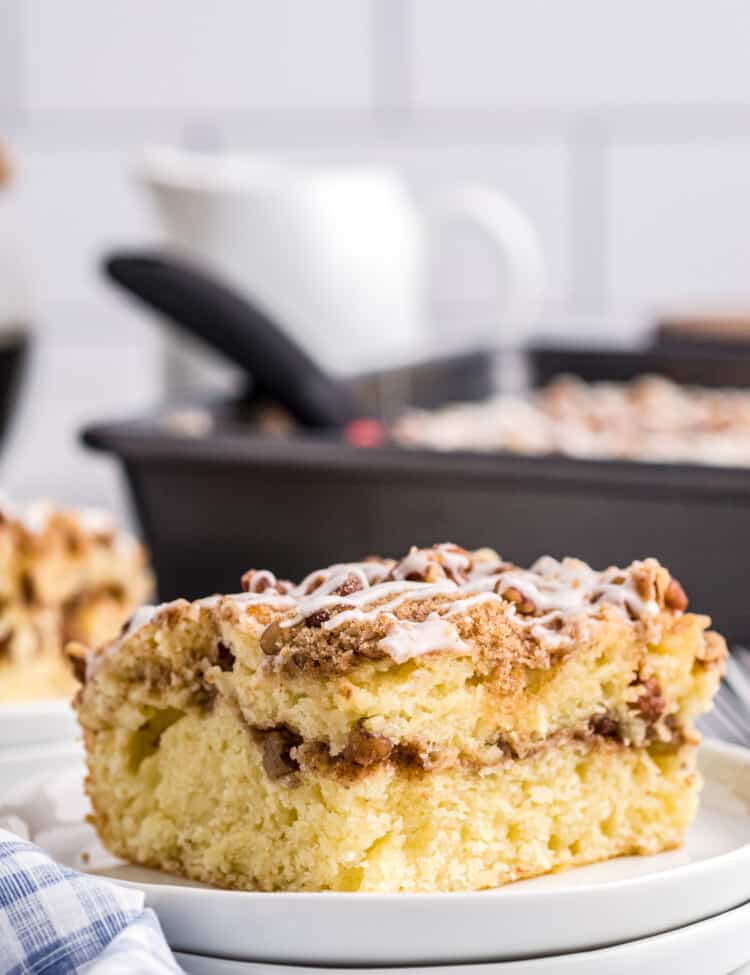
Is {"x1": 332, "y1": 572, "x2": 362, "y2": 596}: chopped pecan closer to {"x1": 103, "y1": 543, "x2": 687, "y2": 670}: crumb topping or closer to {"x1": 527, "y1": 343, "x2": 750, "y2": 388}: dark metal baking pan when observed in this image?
{"x1": 103, "y1": 543, "x2": 687, "y2": 670}: crumb topping

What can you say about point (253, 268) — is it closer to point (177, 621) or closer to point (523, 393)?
point (523, 393)

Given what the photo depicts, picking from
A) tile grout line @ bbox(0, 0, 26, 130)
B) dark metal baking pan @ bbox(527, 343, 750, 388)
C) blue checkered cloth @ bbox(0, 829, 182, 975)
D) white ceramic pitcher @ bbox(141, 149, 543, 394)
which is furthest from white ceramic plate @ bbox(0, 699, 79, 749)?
tile grout line @ bbox(0, 0, 26, 130)

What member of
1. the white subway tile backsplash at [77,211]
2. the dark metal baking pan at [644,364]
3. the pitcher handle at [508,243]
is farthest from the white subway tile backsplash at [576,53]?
the dark metal baking pan at [644,364]

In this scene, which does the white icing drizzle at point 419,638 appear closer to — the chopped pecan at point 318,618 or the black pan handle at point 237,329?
the chopped pecan at point 318,618

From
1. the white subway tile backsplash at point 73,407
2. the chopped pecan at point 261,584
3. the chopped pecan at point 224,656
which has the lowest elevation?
the white subway tile backsplash at point 73,407

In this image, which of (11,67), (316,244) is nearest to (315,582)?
(316,244)

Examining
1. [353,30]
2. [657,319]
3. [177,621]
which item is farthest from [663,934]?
[353,30]
